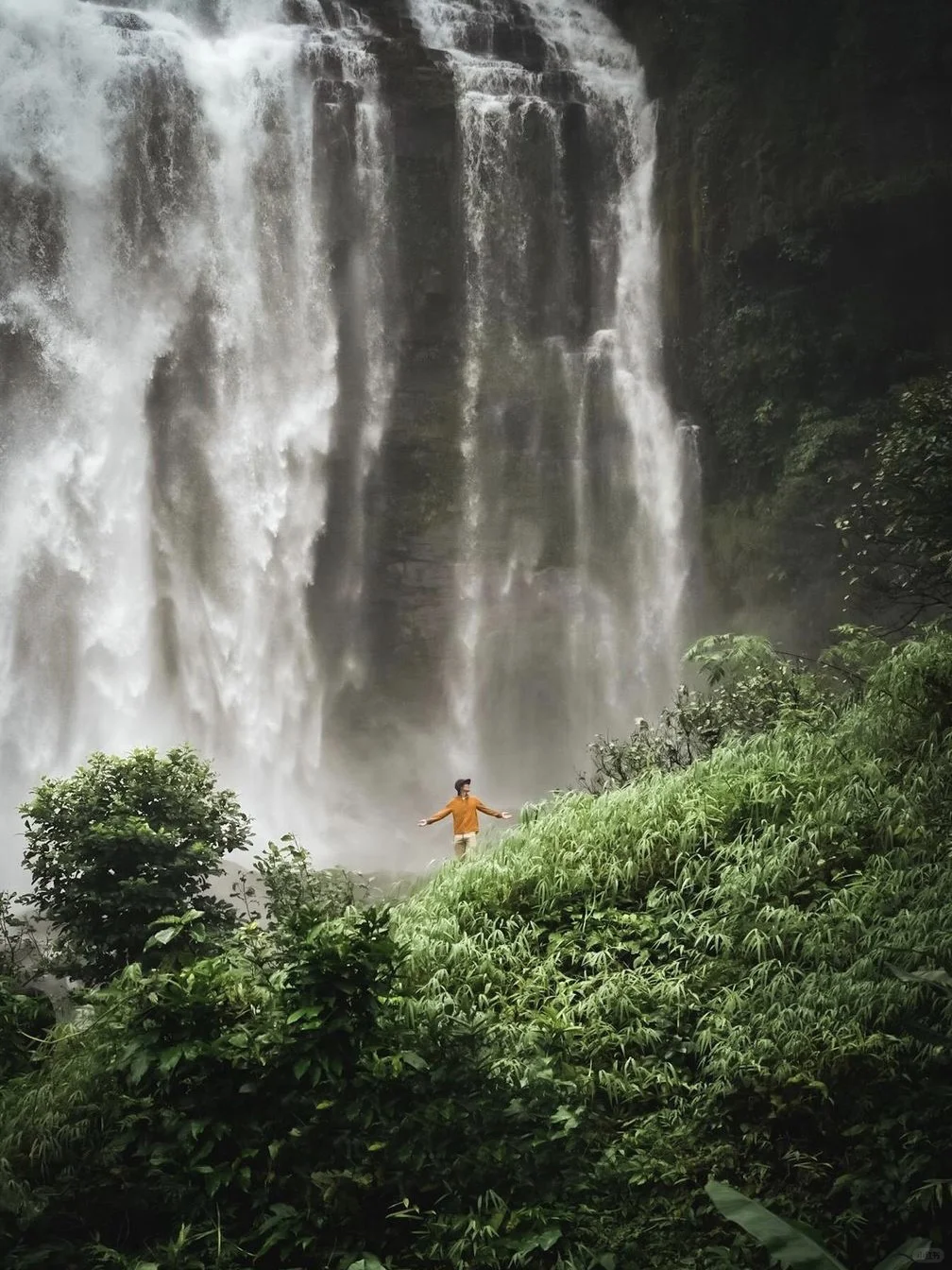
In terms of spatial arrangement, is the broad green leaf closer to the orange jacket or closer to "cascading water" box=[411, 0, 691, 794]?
the orange jacket

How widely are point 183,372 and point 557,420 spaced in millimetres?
6792

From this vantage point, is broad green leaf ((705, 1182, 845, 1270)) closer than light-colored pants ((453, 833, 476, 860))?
Yes

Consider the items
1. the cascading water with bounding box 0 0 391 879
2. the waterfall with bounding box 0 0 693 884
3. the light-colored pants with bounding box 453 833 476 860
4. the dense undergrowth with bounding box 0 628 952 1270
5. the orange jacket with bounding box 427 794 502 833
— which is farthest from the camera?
the waterfall with bounding box 0 0 693 884

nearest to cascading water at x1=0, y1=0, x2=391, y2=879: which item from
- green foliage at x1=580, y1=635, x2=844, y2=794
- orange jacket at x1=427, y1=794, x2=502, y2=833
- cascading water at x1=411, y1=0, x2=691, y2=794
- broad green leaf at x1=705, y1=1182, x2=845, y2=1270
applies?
cascading water at x1=411, y1=0, x2=691, y2=794

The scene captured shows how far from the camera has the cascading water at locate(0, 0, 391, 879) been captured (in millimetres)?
18969

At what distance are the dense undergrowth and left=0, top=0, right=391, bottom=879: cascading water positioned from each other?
13.8 meters

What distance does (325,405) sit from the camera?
68.6ft

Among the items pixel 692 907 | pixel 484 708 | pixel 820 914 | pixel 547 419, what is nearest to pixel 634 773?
pixel 692 907

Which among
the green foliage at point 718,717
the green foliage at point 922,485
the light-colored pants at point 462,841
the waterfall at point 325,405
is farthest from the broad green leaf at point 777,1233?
the waterfall at point 325,405

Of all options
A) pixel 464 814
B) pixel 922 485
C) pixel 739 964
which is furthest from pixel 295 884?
pixel 922 485

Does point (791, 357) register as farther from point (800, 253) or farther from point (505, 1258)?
point (505, 1258)

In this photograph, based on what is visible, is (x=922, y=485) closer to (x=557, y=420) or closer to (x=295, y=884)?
(x=295, y=884)

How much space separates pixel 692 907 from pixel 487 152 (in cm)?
1825

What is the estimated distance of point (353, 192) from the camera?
21.1 m
